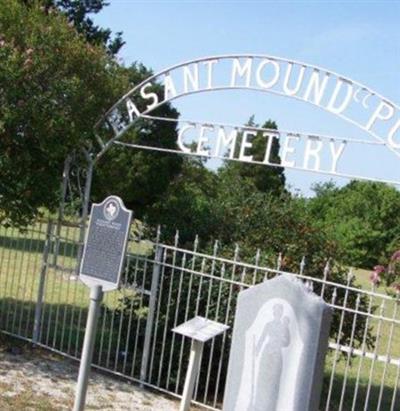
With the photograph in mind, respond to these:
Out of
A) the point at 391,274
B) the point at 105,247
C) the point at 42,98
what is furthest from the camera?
the point at 42,98

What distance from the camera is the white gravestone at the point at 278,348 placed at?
4508 mm

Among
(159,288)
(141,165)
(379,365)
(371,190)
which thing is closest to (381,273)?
(159,288)

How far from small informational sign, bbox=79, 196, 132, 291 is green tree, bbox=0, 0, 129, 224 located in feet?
6.42

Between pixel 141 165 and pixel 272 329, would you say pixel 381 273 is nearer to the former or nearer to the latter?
pixel 272 329

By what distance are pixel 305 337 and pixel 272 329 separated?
0.24 meters

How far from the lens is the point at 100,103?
838 centimetres

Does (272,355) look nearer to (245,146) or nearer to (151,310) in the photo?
(151,310)

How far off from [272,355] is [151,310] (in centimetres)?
309

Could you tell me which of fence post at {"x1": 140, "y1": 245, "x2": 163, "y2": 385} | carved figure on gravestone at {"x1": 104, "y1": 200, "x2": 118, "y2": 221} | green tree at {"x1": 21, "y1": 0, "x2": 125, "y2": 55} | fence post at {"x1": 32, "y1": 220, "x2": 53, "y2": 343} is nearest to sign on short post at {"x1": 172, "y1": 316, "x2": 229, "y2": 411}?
carved figure on gravestone at {"x1": 104, "y1": 200, "x2": 118, "y2": 221}

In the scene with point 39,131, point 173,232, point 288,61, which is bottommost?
point 173,232

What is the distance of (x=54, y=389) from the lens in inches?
281

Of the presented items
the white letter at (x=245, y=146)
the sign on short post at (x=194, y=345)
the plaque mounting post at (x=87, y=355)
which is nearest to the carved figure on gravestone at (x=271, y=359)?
the sign on short post at (x=194, y=345)

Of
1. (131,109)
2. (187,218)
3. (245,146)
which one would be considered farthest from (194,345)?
(131,109)

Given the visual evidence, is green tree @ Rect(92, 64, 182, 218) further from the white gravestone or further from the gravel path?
the white gravestone
